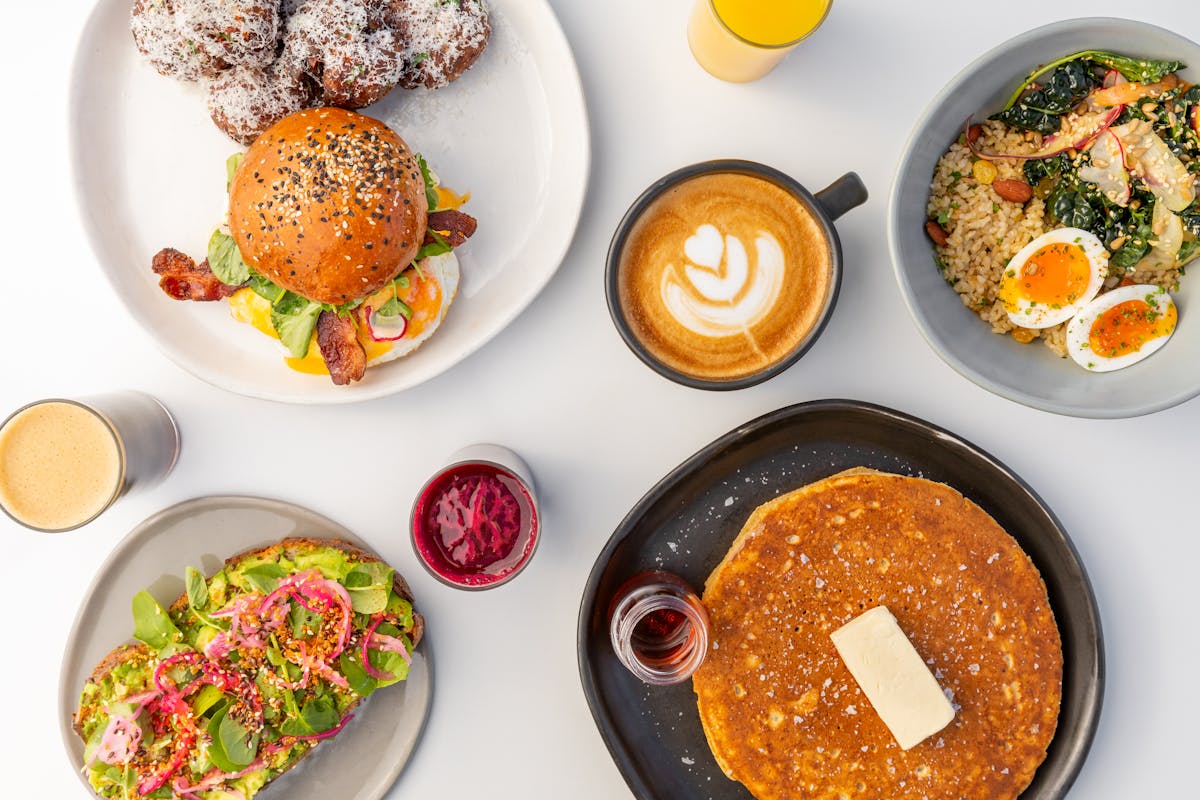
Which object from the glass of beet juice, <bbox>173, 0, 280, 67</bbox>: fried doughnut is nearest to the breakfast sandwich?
<bbox>173, 0, 280, 67</bbox>: fried doughnut

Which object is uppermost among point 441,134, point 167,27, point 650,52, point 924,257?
point 167,27

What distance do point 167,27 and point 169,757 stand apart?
1.76m

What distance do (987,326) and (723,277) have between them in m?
0.68

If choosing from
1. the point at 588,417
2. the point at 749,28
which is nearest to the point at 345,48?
the point at 749,28

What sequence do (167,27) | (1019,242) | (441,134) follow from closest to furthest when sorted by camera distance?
(167,27) < (1019,242) < (441,134)

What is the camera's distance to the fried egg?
189 cm

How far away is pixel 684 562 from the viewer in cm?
209

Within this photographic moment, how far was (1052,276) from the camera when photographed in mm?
1896

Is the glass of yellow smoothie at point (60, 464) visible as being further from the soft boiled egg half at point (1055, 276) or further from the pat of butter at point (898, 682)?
the soft boiled egg half at point (1055, 276)

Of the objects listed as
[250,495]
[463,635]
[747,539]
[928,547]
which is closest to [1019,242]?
[928,547]

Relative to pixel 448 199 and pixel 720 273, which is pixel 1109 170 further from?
pixel 448 199

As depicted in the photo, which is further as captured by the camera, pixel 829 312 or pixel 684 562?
pixel 684 562

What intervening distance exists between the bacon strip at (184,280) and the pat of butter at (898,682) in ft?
5.84

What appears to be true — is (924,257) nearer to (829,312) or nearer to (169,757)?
(829,312)
